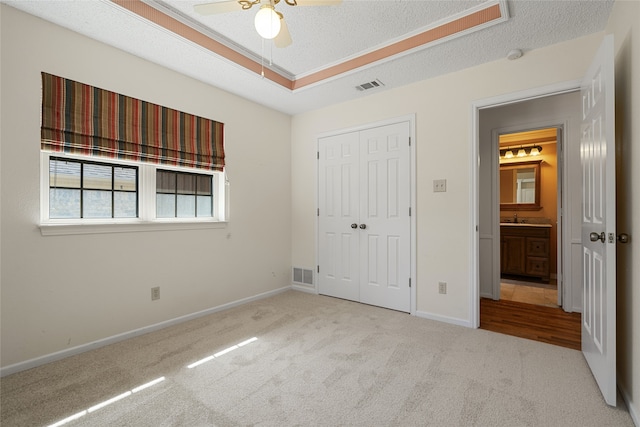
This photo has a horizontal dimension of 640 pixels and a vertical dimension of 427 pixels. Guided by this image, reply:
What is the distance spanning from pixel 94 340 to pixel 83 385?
0.61m

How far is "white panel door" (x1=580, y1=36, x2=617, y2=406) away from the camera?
165 centimetres

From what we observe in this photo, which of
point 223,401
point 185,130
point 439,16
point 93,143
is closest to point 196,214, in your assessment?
point 185,130

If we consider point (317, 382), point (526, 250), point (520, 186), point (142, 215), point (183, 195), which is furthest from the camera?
point (520, 186)

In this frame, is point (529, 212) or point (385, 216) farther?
point (529, 212)

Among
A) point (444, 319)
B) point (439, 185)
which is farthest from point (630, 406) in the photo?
point (439, 185)

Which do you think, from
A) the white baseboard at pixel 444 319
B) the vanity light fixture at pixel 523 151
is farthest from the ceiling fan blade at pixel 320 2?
the vanity light fixture at pixel 523 151

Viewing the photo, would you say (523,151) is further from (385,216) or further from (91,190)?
(91,190)

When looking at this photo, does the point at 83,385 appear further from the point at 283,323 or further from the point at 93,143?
the point at 93,143

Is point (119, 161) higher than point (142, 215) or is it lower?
higher

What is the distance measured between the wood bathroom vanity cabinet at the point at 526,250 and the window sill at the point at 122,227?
15.1 ft

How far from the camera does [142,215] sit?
2.82 meters

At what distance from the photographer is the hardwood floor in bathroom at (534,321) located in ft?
8.74

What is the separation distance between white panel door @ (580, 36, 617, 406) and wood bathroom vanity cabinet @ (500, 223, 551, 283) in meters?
2.93

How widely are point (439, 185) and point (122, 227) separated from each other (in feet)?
10.1
